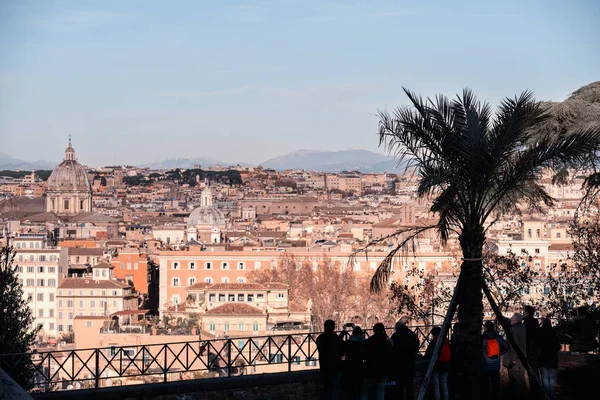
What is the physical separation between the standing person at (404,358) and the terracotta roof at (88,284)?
169ft

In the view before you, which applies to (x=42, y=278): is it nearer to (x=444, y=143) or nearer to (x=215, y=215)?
(x=215, y=215)

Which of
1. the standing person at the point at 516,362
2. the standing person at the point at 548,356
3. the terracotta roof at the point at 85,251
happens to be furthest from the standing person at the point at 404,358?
the terracotta roof at the point at 85,251

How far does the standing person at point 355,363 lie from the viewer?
10688 millimetres

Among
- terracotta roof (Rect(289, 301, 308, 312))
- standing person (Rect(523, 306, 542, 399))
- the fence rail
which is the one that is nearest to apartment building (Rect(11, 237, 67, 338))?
terracotta roof (Rect(289, 301, 308, 312))

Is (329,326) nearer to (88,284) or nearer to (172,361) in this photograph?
(172,361)

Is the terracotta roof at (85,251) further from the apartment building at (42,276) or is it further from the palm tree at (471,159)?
the palm tree at (471,159)

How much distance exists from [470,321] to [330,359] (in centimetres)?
138

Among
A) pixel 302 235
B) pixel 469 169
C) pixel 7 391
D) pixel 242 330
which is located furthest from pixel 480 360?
pixel 302 235

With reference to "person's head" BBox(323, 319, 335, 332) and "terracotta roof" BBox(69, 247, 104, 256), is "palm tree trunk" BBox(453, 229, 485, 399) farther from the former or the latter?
"terracotta roof" BBox(69, 247, 104, 256)

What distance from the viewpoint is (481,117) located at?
1156 cm

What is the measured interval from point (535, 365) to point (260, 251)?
5632cm

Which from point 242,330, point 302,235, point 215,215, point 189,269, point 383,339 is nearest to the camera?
point 383,339

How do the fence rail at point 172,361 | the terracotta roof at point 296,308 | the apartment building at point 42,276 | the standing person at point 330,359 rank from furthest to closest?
1. the apartment building at point 42,276
2. the terracotta roof at point 296,308
3. the fence rail at point 172,361
4. the standing person at point 330,359

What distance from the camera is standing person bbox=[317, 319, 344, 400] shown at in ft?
34.7
